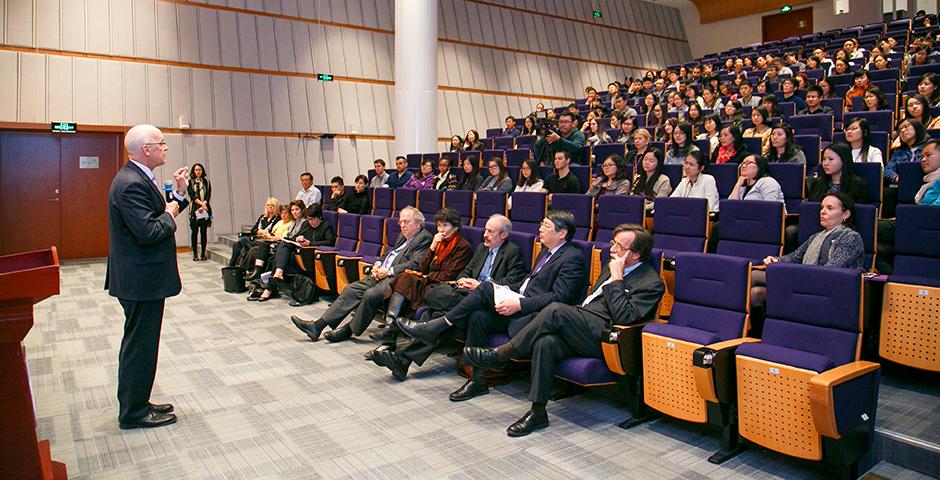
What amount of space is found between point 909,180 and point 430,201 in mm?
3469

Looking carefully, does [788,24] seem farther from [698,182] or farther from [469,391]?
[469,391]

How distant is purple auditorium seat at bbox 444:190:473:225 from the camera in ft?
17.1

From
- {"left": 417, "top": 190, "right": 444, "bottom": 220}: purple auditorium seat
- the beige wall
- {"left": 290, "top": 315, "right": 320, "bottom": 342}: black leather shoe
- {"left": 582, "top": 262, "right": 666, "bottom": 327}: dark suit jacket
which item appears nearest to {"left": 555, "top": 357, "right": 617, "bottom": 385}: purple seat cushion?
{"left": 582, "top": 262, "right": 666, "bottom": 327}: dark suit jacket

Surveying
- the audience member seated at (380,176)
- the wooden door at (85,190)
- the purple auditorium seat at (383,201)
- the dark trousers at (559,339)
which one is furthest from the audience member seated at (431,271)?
the wooden door at (85,190)

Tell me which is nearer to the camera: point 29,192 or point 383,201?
point 383,201

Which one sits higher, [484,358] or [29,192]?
[29,192]

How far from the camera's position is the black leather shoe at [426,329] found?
3.33 meters

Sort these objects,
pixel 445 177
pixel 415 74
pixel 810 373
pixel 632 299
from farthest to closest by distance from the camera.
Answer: pixel 415 74, pixel 445 177, pixel 632 299, pixel 810 373

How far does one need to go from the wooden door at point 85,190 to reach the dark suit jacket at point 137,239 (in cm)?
600

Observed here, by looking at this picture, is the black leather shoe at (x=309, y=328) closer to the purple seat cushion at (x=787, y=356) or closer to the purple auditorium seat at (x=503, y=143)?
the purple seat cushion at (x=787, y=356)

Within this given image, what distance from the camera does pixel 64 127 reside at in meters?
7.54

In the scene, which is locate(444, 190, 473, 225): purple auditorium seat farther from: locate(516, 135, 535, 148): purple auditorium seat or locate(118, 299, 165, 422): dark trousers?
locate(118, 299, 165, 422): dark trousers

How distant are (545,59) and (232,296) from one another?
8.43 m

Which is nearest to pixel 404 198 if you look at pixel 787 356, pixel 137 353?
pixel 137 353
